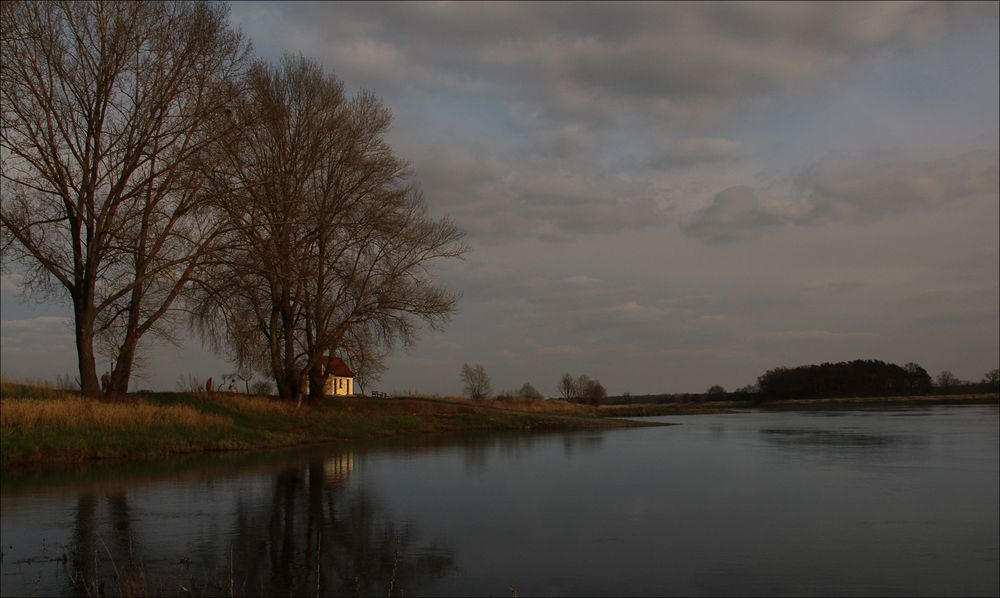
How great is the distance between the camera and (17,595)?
6.76m

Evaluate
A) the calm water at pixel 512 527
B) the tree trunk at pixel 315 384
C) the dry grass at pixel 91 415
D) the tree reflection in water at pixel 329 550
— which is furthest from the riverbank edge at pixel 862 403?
the tree reflection in water at pixel 329 550

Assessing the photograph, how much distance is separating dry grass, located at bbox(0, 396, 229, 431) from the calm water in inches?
97.0

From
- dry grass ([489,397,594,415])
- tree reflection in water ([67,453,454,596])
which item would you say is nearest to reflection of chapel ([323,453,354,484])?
tree reflection in water ([67,453,454,596])

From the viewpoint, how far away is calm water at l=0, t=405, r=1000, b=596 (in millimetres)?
7441

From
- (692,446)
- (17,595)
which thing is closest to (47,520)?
(17,595)

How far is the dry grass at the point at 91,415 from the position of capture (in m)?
16.9

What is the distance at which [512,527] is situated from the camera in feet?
33.7

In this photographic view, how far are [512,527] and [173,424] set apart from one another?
13458 mm

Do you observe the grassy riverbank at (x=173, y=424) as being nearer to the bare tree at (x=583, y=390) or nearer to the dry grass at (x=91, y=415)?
the dry grass at (x=91, y=415)

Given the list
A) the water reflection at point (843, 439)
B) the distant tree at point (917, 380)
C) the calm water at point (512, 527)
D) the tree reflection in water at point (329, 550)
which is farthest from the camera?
the distant tree at point (917, 380)

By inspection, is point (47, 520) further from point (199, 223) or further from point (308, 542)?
point (199, 223)

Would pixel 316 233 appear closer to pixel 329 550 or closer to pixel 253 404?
pixel 253 404

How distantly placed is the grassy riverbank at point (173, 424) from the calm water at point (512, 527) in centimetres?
173

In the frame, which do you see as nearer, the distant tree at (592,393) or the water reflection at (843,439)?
the water reflection at (843,439)
